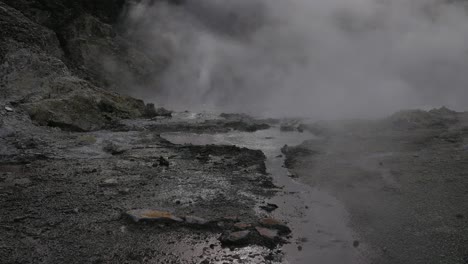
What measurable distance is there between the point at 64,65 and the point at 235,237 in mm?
17942

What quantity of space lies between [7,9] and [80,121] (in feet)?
29.9

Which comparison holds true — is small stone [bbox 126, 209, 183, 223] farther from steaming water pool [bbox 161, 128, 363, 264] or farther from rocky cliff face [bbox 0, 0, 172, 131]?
rocky cliff face [bbox 0, 0, 172, 131]

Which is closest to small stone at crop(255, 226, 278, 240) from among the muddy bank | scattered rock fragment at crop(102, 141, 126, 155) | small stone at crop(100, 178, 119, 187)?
the muddy bank

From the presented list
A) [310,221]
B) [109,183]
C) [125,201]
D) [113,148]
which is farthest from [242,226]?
[113,148]

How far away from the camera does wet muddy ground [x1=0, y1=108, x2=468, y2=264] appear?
6.94m

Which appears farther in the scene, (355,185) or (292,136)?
(292,136)

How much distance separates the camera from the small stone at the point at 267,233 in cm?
750

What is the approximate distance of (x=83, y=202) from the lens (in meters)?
8.70

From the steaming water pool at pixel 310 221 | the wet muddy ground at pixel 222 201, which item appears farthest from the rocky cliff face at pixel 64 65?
the steaming water pool at pixel 310 221

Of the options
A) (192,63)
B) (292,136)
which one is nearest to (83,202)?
(292,136)

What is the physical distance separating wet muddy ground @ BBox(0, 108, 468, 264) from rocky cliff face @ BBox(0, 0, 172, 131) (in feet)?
6.09

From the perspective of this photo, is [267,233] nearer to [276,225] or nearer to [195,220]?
[276,225]

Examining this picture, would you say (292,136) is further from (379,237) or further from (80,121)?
(379,237)

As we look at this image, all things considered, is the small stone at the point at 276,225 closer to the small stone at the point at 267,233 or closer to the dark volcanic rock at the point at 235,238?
the small stone at the point at 267,233
